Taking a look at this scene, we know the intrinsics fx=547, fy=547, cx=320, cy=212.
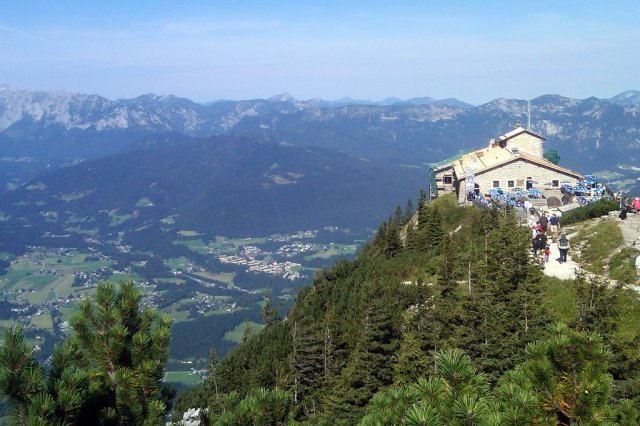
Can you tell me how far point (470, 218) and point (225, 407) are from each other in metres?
33.4

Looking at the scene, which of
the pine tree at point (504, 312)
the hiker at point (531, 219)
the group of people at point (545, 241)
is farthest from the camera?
the hiker at point (531, 219)

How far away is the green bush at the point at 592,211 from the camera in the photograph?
30234mm

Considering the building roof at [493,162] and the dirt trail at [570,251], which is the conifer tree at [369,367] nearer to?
the dirt trail at [570,251]

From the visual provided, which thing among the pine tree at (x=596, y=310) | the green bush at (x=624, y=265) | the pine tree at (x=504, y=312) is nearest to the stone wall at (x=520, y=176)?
the green bush at (x=624, y=265)

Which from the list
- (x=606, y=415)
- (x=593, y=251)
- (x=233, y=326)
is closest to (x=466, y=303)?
(x=593, y=251)

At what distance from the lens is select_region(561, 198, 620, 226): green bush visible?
99.2 feet

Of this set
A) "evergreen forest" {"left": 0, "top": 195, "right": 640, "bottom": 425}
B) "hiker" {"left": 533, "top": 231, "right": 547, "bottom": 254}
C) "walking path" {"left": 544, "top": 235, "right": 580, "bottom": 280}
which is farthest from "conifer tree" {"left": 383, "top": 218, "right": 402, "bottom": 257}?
"hiker" {"left": 533, "top": 231, "right": 547, "bottom": 254}

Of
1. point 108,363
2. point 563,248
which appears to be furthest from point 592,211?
point 108,363

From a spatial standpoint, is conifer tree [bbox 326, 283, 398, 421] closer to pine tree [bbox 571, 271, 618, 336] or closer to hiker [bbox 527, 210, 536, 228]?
pine tree [bbox 571, 271, 618, 336]

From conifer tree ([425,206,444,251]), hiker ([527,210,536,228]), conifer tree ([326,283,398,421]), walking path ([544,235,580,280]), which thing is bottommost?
conifer tree ([326,283,398,421])

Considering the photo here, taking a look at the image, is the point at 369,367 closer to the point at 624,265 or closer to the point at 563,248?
the point at 563,248

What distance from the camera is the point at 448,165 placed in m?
53.6

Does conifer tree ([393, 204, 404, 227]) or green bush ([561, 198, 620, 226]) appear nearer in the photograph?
green bush ([561, 198, 620, 226])

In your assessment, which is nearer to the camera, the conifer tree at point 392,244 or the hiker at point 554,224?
the hiker at point 554,224
